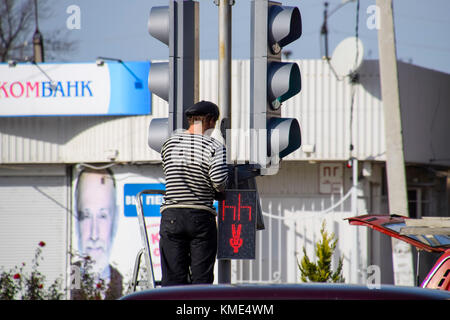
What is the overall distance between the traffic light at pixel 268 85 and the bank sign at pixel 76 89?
9.13 metres

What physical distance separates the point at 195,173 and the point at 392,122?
709 centimetres

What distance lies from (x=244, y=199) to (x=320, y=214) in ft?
28.0

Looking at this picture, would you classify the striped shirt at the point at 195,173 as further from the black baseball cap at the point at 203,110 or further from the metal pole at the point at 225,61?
the metal pole at the point at 225,61

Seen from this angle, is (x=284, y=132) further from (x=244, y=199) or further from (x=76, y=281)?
(x=76, y=281)

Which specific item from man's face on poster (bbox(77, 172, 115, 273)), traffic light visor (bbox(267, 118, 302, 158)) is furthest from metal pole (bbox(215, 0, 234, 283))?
man's face on poster (bbox(77, 172, 115, 273))

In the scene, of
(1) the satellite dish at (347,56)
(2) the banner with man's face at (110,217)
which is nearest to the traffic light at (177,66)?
(1) the satellite dish at (347,56)

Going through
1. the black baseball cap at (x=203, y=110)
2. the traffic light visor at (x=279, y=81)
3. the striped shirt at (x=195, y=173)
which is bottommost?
the striped shirt at (x=195, y=173)

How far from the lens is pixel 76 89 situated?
597 inches

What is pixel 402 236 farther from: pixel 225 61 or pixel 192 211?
pixel 225 61

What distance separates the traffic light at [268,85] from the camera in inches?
227

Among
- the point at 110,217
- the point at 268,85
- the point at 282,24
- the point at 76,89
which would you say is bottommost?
the point at 110,217

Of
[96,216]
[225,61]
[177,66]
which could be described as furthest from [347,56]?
[177,66]

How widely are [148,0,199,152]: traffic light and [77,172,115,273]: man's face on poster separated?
916 cm
